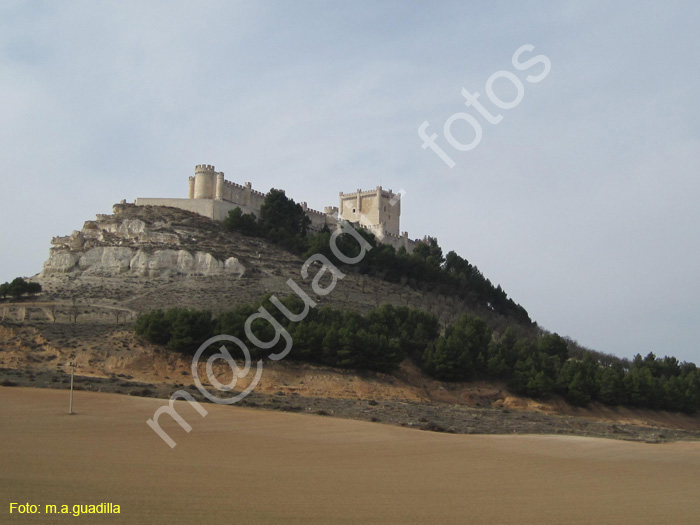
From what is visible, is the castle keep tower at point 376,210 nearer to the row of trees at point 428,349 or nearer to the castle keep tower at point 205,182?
the castle keep tower at point 205,182

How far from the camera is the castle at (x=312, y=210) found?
202 feet

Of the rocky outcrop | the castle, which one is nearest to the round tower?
the castle

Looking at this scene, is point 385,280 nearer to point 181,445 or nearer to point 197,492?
point 181,445

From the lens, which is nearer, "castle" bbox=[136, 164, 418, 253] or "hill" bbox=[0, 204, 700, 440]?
"hill" bbox=[0, 204, 700, 440]

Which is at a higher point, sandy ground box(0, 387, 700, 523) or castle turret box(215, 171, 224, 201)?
castle turret box(215, 171, 224, 201)

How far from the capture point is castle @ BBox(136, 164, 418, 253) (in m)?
61.5

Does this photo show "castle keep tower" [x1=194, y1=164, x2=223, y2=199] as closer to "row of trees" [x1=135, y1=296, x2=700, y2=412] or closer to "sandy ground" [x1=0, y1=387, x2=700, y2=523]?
"row of trees" [x1=135, y1=296, x2=700, y2=412]

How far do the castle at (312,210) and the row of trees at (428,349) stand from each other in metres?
21.3

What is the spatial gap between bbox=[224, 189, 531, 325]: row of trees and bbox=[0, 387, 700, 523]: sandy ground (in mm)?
41537

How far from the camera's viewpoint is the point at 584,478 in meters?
14.2

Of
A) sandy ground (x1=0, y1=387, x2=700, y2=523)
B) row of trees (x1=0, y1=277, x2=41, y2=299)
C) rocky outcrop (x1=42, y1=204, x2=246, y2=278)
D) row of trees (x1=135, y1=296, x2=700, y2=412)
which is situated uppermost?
rocky outcrop (x1=42, y1=204, x2=246, y2=278)

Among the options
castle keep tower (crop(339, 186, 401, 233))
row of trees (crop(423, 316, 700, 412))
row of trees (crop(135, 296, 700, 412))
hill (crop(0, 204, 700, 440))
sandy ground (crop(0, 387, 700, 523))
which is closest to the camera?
sandy ground (crop(0, 387, 700, 523))

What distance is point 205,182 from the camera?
62656 millimetres

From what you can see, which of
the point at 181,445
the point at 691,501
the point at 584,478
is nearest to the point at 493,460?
the point at 584,478
